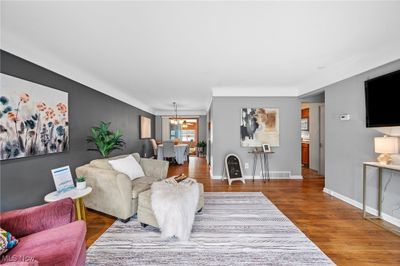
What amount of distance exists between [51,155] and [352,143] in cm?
480

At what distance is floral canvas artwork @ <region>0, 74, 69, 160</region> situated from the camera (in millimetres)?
2086

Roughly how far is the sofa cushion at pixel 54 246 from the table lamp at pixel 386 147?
3.37 metres

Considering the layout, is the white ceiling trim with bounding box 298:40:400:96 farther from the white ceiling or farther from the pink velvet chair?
the pink velvet chair

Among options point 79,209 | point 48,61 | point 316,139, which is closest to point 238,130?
point 316,139

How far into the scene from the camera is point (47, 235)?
4.32ft

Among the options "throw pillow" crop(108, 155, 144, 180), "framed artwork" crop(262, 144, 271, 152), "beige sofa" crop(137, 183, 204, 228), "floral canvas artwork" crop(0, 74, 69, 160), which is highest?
"floral canvas artwork" crop(0, 74, 69, 160)

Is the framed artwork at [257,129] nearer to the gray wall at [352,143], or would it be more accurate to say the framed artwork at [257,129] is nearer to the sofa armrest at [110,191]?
the gray wall at [352,143]

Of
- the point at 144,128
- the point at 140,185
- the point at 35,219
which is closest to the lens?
the point at 35,219

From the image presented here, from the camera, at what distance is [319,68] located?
132 inches

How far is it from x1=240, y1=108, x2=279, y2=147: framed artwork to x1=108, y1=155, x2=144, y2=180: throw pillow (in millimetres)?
2761

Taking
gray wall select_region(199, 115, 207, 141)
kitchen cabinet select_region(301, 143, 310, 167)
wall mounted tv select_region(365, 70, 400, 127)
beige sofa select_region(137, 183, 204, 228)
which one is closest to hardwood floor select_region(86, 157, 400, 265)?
beige sofa select_region(137, 183, 204, 228)

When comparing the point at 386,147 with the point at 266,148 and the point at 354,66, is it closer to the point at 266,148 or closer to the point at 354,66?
the point at 354,66

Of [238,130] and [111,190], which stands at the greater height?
[238,130]

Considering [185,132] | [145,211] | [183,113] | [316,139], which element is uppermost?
[183,113]
